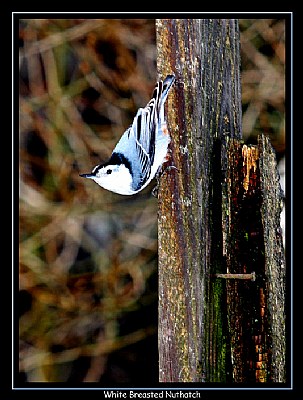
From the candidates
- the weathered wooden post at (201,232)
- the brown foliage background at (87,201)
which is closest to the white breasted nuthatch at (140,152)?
the weathered wooden post at (201,232)

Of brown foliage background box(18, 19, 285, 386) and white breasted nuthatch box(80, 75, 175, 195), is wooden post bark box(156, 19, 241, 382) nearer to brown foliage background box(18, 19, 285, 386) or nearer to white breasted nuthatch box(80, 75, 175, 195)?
white breasted nuthatch box(80, 75, 175, 195)

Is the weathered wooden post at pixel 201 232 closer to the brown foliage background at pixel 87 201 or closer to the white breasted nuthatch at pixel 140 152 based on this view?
the white breasted nuthatch at pixel 140 152

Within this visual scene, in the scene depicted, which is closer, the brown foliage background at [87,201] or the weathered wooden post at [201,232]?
the weathered wooden post at [201,232]

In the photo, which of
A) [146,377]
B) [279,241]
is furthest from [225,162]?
[146,377]

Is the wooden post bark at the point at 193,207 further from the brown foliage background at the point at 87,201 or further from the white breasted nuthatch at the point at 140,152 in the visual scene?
the brown foliage background at the point at 87,201

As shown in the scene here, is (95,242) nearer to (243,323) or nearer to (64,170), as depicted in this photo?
(64,170)

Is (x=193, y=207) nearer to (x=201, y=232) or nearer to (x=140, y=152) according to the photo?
(x=201, y=232)
